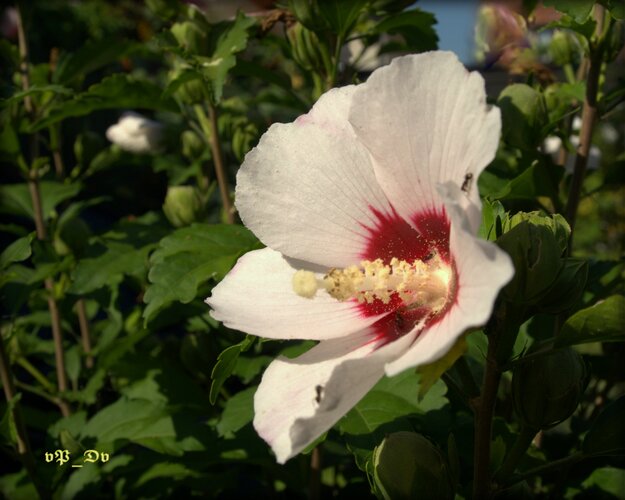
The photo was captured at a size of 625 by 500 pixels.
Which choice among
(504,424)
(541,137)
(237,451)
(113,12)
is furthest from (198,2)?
(113,12)

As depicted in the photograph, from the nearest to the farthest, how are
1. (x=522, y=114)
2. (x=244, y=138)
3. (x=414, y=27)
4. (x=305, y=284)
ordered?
1. (x=305, y=284)
2. (x=522, y=114)
3. (x=414, y=27)
4. (x=244, y=138)

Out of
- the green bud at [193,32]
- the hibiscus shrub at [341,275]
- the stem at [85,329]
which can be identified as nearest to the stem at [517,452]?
the hibiscus shrub at [341,275]

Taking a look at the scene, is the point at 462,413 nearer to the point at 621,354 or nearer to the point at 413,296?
the point at 621,354

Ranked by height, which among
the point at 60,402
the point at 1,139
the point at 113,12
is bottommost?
the point at 113,12

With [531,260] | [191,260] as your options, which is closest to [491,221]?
Answer: [531,260]

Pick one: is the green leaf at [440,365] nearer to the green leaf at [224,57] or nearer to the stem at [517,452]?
the stem at [517,452]

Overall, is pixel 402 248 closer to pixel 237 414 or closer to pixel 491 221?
pixel 491 221

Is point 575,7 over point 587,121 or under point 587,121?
over

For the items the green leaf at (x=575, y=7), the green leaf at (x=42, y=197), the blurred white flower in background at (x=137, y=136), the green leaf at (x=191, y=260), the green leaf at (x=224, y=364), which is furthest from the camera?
A: the blurred white flower in background at (x=137, y=136)
